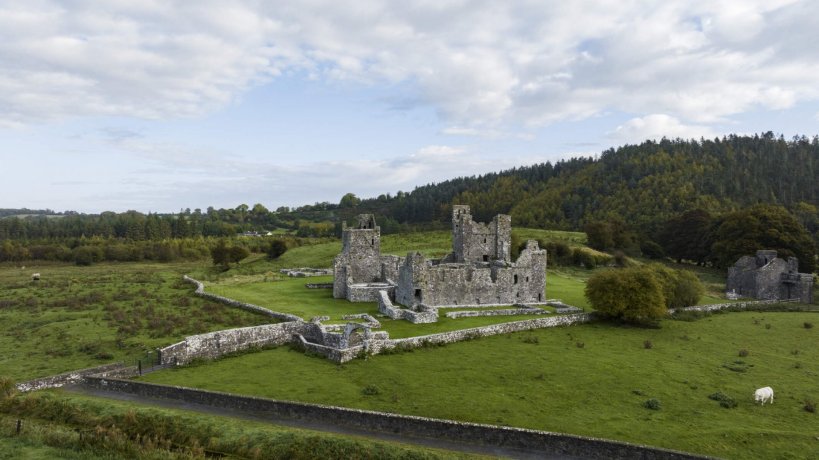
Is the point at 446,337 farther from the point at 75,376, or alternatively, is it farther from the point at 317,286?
the point at 317,286

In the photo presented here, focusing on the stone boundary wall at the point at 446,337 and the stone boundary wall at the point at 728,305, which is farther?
Result: the stone boundary wall at the point at 728,305

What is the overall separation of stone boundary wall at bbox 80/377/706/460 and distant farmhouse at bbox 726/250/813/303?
4105 centimetres

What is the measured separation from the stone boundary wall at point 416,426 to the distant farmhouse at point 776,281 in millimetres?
41047

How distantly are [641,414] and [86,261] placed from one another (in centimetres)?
8777

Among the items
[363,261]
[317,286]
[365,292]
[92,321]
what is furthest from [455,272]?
[92,321]

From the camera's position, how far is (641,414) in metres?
19.5

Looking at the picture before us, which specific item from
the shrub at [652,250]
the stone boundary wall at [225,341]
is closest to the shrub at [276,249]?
the stone boundary wall at [225,341]

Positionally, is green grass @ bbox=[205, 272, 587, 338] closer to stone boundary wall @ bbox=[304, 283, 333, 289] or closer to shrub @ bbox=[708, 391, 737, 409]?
stone boundary wall @ bbox=[304, 283, 333, 289]

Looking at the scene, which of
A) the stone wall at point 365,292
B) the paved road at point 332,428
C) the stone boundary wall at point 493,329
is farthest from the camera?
the stone wall at point 365,292

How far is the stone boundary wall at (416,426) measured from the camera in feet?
52.7

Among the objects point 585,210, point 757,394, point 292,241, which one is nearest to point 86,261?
point 292,241

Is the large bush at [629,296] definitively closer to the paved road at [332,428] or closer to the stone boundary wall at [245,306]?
the stone boundary wall at [245,306]

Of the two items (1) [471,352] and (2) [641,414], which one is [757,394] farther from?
(1) [471,352]

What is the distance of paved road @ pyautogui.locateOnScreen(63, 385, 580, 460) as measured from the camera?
1659 cm
